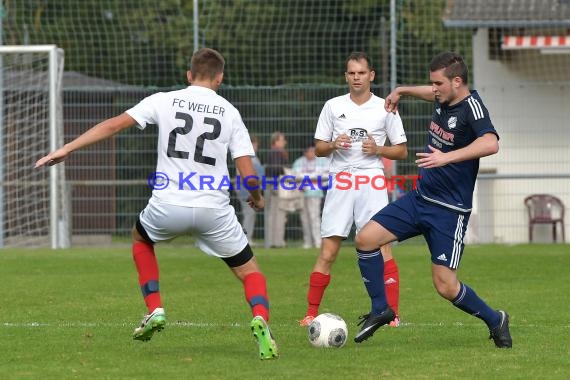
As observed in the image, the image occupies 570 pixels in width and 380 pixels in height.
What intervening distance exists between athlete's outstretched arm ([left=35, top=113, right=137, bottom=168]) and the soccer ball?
6.08ft

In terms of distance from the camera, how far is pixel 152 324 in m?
8.23

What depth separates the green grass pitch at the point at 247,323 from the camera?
7.66 meters

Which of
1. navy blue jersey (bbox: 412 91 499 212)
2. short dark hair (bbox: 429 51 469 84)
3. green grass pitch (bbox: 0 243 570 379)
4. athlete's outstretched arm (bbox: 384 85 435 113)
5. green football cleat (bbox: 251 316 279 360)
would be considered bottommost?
green grass pitch (bbox: 0 243 570 379)

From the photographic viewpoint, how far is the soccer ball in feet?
28.0

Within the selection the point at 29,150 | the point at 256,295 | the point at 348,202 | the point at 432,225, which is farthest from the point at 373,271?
the point at 29,150

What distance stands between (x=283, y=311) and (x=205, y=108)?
3461 mm

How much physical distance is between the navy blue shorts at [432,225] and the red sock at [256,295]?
105cm

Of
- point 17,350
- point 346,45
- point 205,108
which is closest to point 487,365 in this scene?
point 205,108

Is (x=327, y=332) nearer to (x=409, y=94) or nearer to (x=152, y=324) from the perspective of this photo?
(x=152, y=324)

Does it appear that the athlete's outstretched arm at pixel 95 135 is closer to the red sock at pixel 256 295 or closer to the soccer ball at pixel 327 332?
the red sock at pixel 256 295

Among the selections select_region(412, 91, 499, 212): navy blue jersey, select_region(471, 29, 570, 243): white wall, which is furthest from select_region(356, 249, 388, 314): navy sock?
select_region(471, 29, 570, 243): white wall

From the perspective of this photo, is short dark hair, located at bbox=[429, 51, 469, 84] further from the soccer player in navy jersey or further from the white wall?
the white wall

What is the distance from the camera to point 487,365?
25.5 ft

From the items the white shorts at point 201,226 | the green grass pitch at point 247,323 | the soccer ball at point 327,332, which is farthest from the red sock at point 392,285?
the white shorts at point 201,226
